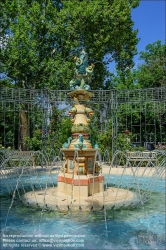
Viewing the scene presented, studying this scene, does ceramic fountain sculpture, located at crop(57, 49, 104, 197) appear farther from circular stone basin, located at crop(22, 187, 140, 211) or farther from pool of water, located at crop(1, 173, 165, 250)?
pool of water, located at crop(1, 173, 165, 250)

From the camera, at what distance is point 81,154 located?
7.08m

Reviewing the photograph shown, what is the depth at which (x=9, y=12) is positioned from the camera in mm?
19484

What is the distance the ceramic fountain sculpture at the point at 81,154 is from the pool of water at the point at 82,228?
1.33 metres

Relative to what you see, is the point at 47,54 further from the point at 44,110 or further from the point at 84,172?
the point at 84,172

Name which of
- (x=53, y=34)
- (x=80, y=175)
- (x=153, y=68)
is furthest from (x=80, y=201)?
(x=153, y=68)

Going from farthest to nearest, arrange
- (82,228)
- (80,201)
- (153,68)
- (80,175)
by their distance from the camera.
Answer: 1. (153,68)
2. (80,175)
3. (80,201)
4. (82,228)

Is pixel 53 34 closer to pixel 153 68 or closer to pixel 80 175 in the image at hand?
pixel 153 68

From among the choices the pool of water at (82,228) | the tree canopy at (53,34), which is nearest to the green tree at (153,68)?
the tree canopy at (53,34)

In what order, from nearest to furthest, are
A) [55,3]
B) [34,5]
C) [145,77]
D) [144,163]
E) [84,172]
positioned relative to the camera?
[84,172] → [144,163] → [34,5] → [55,3] → [145,77]

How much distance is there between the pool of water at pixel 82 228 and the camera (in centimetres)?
389

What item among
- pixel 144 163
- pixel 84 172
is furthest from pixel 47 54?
pixel 84 172

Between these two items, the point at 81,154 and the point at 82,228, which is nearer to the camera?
the point at 82,228

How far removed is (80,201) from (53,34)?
15.6m

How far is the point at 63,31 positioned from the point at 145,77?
11803 millimetres
